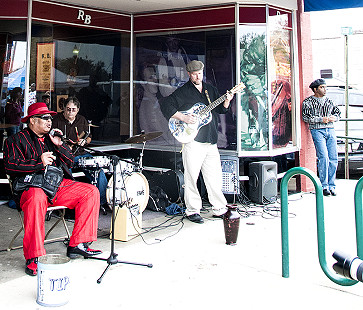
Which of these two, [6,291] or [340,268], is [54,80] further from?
[340,268]

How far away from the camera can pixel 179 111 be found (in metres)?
6.46

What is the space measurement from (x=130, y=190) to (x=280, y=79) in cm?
329

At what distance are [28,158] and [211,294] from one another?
6.93 ft

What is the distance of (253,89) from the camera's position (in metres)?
7.32

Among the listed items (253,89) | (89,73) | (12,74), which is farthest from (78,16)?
(253,89)

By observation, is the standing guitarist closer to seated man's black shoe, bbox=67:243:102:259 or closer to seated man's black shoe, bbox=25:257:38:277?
seated man's black shoe, bbox=67:243:102:259

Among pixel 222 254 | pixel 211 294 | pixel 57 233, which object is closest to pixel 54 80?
pixel 57 233

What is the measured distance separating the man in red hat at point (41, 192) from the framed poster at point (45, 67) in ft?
8.19

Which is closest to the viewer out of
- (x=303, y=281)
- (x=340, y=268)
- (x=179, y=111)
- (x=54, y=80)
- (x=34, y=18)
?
(x=340, y=268)

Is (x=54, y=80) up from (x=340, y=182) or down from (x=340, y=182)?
up

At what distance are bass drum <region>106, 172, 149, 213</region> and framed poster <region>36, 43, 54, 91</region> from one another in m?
2.26

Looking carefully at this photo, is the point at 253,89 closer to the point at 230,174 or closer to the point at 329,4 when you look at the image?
the point at 230,174

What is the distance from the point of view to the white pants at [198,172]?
6277 millimetres

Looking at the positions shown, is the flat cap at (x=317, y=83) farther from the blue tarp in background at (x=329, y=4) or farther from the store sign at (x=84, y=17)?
the store sign at (x=84, y=17)
